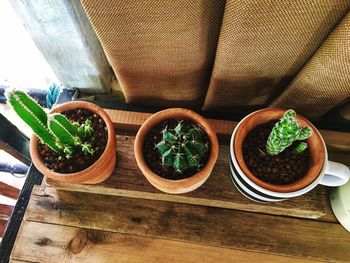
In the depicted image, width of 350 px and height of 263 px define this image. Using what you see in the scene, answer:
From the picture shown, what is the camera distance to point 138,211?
40.7 inches

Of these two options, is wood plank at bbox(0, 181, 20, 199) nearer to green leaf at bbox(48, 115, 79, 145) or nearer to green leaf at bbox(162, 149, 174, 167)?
green leaf at bbox(48, 115, 79, 145)

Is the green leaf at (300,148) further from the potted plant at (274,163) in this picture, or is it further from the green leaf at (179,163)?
the green leaf at (179,163)

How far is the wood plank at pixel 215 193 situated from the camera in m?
0.98

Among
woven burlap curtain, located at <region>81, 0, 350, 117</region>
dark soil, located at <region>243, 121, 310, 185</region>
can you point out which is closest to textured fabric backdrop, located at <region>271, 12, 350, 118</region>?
woven burlap curtain, located at <region>81, 0, 350, 117</region>

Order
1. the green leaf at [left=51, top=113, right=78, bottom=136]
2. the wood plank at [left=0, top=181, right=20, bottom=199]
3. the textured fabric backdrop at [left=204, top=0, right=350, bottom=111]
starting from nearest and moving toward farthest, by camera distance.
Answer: the textured fabric backdrop at [left=204, top=0, right=350, bottom=111]
the green leaf at [left=51, top=113, right=78, bottom=136]
the wood plank at [left=0, top=181, right=20, bottom=199]

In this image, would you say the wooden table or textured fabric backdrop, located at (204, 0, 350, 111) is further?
the wooden table

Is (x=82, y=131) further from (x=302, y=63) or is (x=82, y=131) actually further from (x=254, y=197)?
(x=302, y=63)

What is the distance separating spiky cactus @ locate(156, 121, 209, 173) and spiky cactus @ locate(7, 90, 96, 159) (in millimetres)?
210

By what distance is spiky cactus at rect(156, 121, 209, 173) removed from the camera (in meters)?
0.80

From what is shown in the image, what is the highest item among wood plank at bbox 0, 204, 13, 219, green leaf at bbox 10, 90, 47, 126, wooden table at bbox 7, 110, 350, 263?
green leaf at bbox 10, 90, 47, 126

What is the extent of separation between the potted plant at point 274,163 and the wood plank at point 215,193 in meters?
0.08

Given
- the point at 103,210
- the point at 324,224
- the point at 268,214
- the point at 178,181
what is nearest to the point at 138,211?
the point at 103,210

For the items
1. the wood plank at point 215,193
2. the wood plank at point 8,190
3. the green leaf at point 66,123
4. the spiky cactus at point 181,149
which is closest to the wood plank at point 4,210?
the wood plank at point 8,190

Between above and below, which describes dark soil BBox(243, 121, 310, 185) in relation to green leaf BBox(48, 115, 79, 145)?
below
